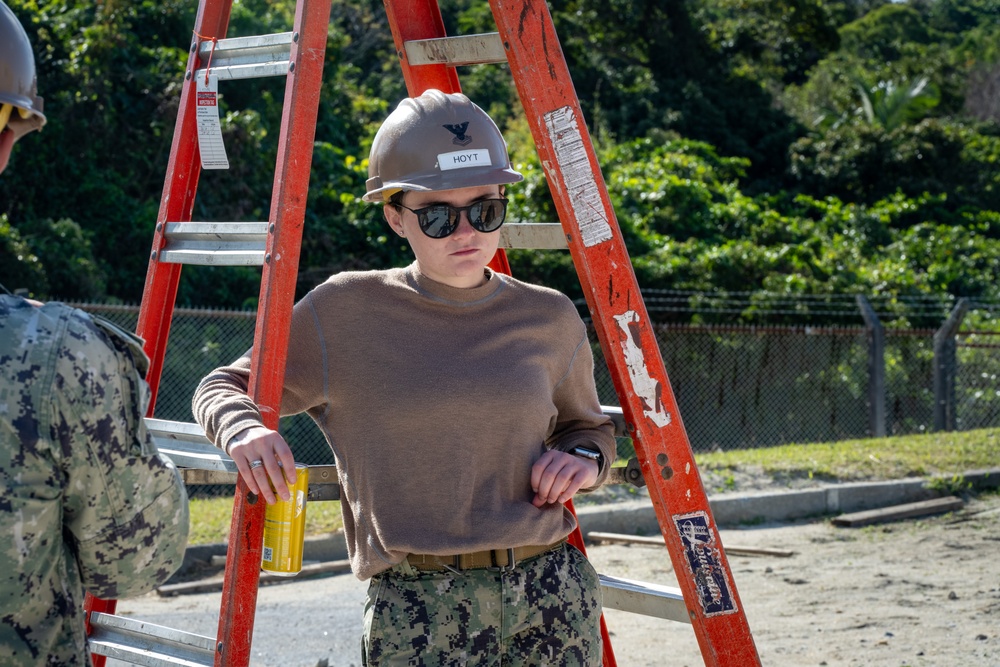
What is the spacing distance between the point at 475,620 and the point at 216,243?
3.68ft

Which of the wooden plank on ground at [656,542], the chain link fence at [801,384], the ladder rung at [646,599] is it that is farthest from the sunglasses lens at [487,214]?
the chain link fence at [801,384]

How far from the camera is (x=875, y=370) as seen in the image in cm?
1120

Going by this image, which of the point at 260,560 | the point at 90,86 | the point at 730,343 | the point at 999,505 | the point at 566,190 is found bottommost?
the point at 999,505

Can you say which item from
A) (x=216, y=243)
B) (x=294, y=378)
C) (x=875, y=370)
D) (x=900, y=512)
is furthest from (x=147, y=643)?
(x=875, y=370)

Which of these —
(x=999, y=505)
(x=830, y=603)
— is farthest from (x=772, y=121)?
(x=830, y=603)

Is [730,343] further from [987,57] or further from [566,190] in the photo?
[987,57]

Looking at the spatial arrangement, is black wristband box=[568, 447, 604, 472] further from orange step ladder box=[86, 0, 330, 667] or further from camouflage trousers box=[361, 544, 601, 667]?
orange step ladder box=[86, 0, 330, 667]

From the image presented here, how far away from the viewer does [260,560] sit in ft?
7.57

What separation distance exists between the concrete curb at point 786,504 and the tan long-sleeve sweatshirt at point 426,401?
4.60m

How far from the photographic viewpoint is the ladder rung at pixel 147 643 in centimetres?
247

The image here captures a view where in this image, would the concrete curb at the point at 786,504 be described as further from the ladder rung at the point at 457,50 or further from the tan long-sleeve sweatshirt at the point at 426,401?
the tan long-sleeve sweatshirt at the point at 426,401

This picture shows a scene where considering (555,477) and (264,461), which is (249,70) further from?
(555,477)

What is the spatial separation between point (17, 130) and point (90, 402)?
431 mm

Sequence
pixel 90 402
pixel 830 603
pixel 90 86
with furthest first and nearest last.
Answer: pixel 90 86 → pixel 830 603 → pixel 90 402
